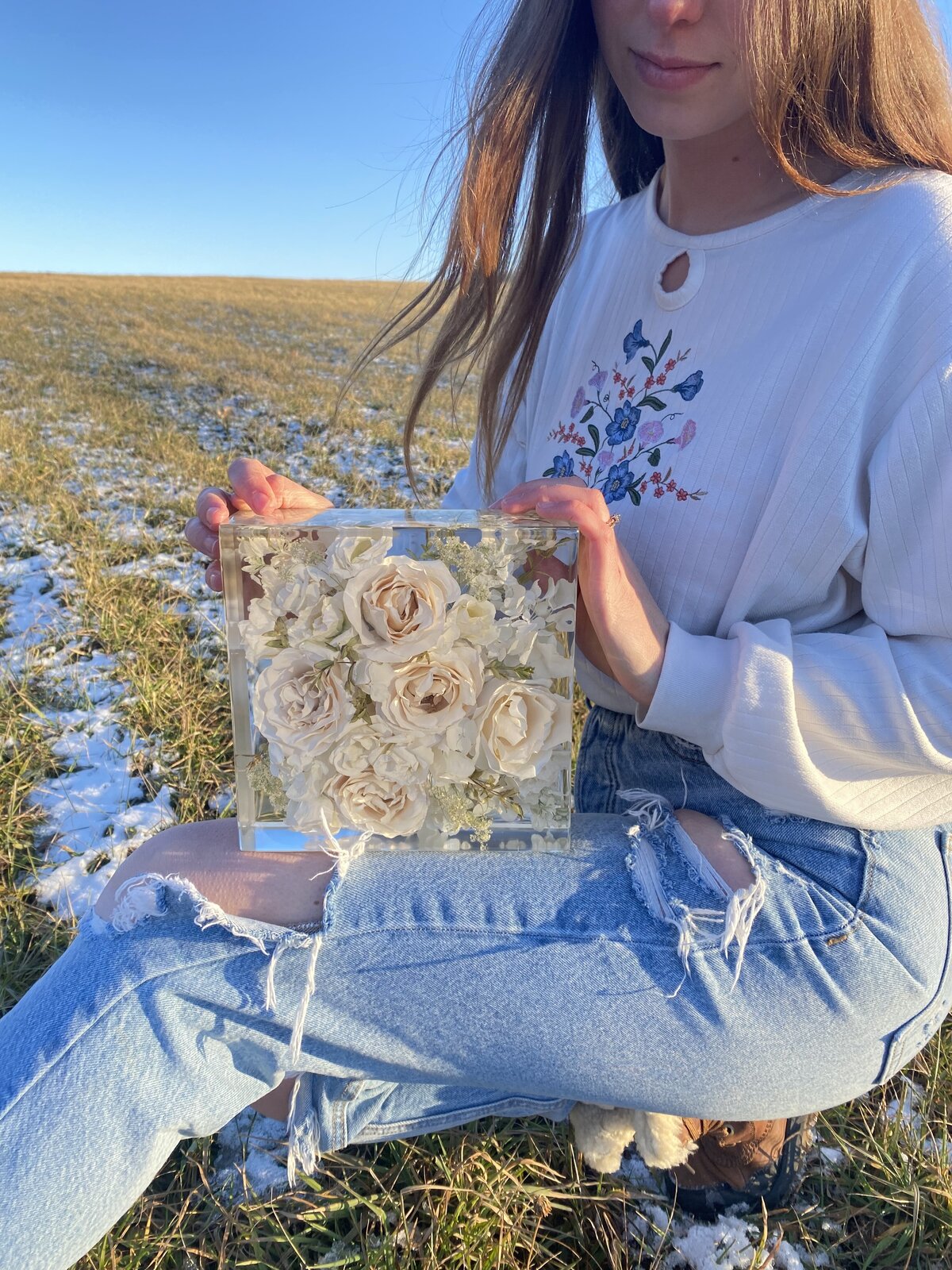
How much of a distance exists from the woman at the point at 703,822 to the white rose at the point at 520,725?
14 centimetres

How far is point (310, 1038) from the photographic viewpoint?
970 mm

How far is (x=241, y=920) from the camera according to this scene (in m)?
0.93

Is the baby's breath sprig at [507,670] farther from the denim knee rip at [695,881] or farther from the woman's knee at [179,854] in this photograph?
the woman's knee at [179,854]

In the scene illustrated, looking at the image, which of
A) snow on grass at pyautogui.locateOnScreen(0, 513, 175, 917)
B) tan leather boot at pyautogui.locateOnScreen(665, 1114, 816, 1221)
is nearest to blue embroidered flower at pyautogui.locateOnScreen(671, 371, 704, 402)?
tan leather boot at pyautogui.locateOnScreen(665, 1114, 816, 1221)

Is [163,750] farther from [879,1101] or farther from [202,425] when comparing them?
[202,425]

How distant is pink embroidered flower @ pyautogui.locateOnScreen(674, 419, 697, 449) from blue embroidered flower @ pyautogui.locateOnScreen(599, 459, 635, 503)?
0.28ft

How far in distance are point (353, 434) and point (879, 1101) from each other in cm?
584

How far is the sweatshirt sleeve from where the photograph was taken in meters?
0.94

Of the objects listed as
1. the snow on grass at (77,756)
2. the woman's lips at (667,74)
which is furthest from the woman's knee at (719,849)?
the snow on grass at (77,756)

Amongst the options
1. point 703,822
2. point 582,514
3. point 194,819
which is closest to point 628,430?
point 582,514

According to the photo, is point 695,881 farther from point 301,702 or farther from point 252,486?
point 252,486

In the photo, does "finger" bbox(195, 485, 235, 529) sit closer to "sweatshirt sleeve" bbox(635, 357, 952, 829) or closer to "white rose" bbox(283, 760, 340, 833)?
"white rose" bbox(283, 760, 340, 833)

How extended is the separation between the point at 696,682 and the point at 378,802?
0.43 metres

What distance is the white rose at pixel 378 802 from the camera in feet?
2.99
